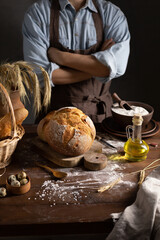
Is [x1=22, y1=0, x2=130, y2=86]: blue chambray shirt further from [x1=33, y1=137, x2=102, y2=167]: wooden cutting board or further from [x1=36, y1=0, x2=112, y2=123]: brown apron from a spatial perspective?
[x1=33, y1=137, x2=102, y2=167]: wooden cutting board

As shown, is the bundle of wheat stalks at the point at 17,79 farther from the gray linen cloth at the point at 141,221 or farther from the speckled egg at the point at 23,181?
the gray linen cloth at the point at 141,221

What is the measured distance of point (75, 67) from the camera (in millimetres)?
2328

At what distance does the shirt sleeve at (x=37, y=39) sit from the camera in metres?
2.34

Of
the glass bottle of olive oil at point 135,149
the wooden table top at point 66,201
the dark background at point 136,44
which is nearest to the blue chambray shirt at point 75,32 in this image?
the dark background at point 136,44

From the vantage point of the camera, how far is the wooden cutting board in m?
1.54

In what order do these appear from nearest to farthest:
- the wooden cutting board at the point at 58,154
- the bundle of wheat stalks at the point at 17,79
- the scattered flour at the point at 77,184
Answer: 1. the scattered flour at the point at 77,184
2. the bundle of wheat stalks at the point at 17,79
3. the wooden cutting board at the point at 58,154

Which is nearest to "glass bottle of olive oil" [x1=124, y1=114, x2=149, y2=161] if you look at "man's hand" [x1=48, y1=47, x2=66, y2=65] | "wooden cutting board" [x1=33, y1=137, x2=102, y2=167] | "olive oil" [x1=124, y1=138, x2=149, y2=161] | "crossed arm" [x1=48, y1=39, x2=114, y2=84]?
"olive oil" [x1=124, y1=138, x2=149, y2=161]

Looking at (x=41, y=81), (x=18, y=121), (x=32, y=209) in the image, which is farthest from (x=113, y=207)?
(x=41, y=81)

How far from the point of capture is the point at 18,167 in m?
1.55

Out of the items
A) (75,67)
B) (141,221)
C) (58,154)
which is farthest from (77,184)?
(75,67)

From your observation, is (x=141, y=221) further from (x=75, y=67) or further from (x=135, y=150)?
(x=75, y=67)

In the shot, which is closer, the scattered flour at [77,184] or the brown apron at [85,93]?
the scattered flour at [77,184]

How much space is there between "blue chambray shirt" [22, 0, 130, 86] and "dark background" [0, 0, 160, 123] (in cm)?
60

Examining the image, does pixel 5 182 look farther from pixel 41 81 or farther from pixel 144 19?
pixel 144 19
